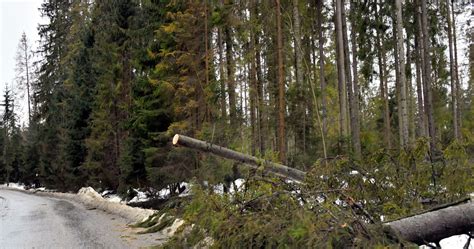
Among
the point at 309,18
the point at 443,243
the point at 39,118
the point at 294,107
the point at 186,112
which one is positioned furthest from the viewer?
the point at 39,118

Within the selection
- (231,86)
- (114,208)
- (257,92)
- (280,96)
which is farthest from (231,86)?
(114,208)

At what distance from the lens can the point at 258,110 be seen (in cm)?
2017

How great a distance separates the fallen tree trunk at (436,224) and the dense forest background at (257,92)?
5.70 ft

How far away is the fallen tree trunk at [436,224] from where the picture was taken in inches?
152

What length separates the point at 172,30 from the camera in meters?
17.2

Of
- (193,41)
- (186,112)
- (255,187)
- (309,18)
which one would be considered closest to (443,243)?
(255,187)

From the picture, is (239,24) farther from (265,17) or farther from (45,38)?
(45,38)

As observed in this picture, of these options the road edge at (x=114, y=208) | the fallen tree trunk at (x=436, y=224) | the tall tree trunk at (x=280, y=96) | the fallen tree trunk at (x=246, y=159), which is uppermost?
the tall tree trunk at (x=280, y=96)

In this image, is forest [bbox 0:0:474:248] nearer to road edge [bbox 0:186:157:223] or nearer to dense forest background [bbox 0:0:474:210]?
dense forest background [bbox 0:0:474:210]

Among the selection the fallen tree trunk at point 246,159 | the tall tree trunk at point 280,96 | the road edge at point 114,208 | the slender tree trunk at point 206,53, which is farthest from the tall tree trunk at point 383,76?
the fallen tree trunk at point 246,159

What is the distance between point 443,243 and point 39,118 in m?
45.0

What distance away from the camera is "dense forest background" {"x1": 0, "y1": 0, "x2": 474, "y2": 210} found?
38.7 ft

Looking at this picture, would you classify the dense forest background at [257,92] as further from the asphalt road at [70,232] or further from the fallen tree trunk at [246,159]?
the asphalt road at [70,232]

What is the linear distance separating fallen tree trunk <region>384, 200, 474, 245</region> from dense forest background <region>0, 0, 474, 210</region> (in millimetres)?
1737
